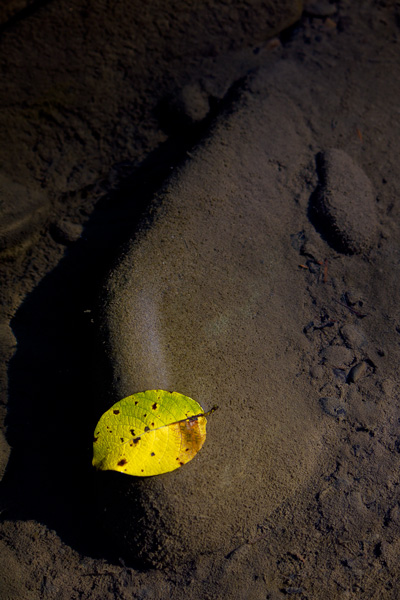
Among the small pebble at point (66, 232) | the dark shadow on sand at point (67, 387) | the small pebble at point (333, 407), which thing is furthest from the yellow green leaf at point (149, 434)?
the small pebble at point (66, 232)

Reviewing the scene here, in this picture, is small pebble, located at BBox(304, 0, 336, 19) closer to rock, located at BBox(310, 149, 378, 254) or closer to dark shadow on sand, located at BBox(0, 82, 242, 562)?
dark shadow on sand, located at BBox(0, 82, 242, 562)

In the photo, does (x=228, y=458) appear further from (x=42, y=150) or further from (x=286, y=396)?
(x=42, y=150)

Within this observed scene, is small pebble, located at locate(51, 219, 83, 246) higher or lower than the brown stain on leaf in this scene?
higher

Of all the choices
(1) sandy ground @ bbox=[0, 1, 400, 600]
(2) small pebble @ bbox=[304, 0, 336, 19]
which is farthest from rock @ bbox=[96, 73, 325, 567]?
(2) small pebble @ bbox=[304, 0, 336, 19]

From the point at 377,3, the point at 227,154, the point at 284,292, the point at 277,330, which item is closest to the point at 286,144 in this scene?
the point at 227,154

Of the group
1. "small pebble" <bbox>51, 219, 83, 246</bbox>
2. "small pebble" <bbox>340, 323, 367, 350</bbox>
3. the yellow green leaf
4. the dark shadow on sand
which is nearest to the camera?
the yellow green leaf

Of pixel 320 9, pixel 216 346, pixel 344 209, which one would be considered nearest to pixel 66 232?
pixel 216 346

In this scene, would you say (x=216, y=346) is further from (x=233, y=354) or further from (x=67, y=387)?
(x=67, y=387)
